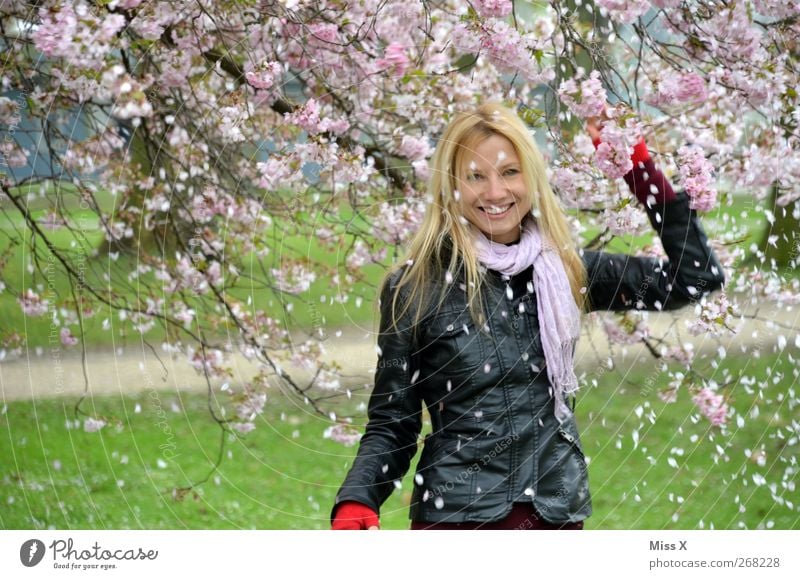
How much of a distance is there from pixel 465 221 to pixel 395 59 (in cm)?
62

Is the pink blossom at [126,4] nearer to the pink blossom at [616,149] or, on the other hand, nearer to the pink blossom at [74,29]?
the pink blossom at [74,29]

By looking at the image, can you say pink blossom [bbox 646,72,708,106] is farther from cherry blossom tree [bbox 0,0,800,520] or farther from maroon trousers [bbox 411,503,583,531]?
maroon trousers [bbox 411,503,583,531]

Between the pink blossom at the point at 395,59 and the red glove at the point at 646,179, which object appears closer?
the red glove at the point at 646,179

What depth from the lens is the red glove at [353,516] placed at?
4.89ft

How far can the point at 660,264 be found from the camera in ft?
5.39

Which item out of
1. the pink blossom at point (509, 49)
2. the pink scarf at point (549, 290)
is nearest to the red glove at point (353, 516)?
the pink scarf at point (549, 290)

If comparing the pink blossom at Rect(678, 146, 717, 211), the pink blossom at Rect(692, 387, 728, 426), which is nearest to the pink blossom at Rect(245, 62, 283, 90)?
the pink blossom at Rect(678, 146, 717, 211)

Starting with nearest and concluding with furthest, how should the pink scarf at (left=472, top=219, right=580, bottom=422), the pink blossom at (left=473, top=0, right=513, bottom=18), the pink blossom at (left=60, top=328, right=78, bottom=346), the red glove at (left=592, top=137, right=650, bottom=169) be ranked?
the pink scarf at (left=472, top=219, right=580, bottom=422) < the red glove at (left=592, top=137, right=650, bottom=169) < the pink blossom at (left=473, top=0, right=513, bottom=18) < the pink blossom at (left=60, top=328, right=78, bottom=346)

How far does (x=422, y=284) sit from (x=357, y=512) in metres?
0.38

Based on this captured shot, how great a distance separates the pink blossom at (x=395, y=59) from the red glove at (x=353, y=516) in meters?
1.05

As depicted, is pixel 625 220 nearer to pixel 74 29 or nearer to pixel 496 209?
pixel 496 209

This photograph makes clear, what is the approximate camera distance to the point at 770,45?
2.13 m

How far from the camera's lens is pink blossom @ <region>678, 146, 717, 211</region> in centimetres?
190
